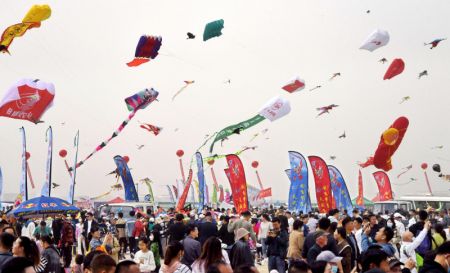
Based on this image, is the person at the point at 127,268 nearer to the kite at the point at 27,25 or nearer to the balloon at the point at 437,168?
the kite at the point at 27,25

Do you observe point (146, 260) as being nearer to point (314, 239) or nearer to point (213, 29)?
point (314, 239)

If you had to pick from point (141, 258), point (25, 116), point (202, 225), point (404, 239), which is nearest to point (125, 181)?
point (25, 116)

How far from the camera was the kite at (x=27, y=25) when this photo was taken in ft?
56.8

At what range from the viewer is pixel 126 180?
30047 mm

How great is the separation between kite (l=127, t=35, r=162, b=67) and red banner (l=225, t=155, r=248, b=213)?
19.4 feet

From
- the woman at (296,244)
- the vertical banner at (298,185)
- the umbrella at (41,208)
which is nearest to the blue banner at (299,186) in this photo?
the vertical banner at (298,185)

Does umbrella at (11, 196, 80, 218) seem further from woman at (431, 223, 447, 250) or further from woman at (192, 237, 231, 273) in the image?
woman at (431, 223, 447, 250)

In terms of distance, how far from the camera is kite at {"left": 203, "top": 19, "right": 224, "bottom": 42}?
2078 cm

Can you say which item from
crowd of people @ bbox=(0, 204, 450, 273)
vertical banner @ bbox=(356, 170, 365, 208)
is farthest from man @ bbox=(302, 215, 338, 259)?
vertical banner @ bbox=(356, 170, 365, 208)

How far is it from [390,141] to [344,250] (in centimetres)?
1585

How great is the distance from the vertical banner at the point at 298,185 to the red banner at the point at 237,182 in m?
1.89

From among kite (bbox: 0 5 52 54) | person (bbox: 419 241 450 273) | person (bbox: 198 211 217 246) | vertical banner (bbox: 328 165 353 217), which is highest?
kite (bbox: 0 5 52 54)

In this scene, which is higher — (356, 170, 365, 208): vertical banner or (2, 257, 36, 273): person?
(356, 170, 365, 208): vertical banner

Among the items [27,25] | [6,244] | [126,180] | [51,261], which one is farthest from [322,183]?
[6,244]
